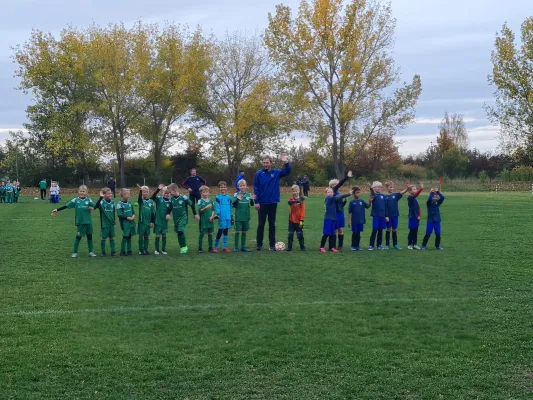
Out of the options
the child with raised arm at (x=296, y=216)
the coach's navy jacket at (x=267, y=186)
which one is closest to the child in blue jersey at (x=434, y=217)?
the child with raised arm at (x=296, y=216)

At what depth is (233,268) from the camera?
10172 mm

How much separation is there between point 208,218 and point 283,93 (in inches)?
1410

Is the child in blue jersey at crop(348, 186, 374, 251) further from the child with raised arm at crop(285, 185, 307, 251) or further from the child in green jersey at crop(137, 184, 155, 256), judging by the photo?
the child in green jersey at crop(137, 184, 155, 256)

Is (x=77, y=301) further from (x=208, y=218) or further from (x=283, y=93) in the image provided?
(x=283, y=93)

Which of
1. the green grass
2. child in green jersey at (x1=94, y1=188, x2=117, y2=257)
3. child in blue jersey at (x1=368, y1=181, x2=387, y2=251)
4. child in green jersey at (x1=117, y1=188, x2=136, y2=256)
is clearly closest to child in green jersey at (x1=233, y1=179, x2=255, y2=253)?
the green grass

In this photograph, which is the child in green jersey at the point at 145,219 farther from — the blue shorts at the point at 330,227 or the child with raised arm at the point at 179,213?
the blue shorts at the point at 330,227

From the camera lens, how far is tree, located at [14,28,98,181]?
4616 centimetres

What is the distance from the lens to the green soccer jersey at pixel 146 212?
480 inches

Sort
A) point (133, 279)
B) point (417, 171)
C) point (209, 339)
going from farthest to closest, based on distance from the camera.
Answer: point (417, 171) → point (133, 279) → point (209, 339)

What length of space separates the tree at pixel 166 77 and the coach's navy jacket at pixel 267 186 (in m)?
35.9

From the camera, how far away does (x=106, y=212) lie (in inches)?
473

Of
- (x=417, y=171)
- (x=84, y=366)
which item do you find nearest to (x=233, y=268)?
(x=84, y=366)

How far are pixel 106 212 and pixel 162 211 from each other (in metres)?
1.19

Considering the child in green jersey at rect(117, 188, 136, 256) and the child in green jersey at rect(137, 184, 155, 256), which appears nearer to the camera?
the child in green jersey at rect(117, 188, 136, 256)
